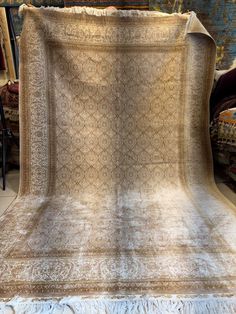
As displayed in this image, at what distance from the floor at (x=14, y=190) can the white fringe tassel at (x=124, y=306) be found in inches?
30.2

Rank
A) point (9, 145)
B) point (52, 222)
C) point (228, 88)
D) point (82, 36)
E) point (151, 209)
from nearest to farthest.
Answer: point (52, 222) → point (151, 209) → point (82, 36) → point (228, 88) → point (9, 145)

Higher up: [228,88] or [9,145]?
[228,88]

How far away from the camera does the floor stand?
158 cm

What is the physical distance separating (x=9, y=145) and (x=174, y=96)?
4.37ft

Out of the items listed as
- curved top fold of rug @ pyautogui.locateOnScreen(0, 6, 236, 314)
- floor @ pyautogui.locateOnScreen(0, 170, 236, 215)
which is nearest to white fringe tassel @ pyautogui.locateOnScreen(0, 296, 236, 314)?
curved top fold of rug @ pyautogui.locateOnScreen(0, 6, 236, 314)

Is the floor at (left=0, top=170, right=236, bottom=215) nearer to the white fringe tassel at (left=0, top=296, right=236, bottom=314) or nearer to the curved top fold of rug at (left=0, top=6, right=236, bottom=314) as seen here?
the curved top fold of rug at (left=0, top=6, right=236, bottom=314)

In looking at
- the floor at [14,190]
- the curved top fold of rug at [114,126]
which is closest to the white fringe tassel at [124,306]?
the curved top fold of rug at [114,126]

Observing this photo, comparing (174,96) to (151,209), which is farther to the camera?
(174,96)

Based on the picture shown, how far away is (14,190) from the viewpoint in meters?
1.78

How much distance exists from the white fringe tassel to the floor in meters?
0.77

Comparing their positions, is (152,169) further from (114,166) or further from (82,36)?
(82,36)

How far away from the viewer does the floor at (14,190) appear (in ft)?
5.19

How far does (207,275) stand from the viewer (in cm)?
90

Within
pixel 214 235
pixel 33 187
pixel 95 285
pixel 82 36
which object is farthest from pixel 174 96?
pixel 95 285
